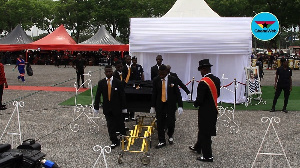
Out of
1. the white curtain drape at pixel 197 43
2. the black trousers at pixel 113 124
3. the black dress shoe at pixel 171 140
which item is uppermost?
the white curtain drape at pixel 197 43

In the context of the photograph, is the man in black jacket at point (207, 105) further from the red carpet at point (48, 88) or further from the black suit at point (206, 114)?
the red carpet at point (48, 88)

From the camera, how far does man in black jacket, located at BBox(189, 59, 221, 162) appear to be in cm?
659

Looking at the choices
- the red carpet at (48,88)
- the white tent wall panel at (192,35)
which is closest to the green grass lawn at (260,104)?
the red carpet at (48,88)

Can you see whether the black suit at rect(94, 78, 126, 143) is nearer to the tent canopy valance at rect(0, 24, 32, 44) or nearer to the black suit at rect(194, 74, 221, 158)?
the black suit at rect(194, 74, 221, 158)

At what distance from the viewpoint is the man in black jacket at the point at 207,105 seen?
21.6ft

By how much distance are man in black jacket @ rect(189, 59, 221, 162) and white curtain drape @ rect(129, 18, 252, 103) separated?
6.66 m

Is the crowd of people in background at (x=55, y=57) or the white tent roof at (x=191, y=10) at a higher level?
the white tent roof at (x=191, y=10)

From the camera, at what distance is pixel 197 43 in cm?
1362

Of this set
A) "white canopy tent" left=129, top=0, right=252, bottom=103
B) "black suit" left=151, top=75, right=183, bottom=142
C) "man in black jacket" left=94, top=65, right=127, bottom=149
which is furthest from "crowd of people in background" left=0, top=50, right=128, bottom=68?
"black suit" left=151, top=75, right=183, bottom=142

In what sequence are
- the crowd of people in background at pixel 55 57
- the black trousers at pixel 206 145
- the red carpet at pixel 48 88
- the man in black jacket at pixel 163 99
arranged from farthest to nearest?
the crowd of people in background at pixel 55 57
the red carpet at pixel 48 88
the man in black jacket at pixel 163 99
the black trousers at pixel 206 145

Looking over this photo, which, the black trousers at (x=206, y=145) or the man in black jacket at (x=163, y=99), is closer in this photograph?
the black trousers at (x=206, y=145)

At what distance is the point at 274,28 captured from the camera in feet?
70.6

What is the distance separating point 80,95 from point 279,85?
324 inches

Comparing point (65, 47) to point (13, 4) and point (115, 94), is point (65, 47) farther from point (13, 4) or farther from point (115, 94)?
point (115, 94)
